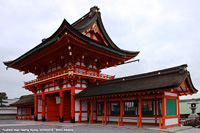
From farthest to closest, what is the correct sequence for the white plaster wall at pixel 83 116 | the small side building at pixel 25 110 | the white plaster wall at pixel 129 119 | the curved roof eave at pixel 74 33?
the small side building at pixel 25 110, the white plaster wall at pixel 83 116, the curved roof eave at pixel 74 33, the white plaster wall at pixel 129 119

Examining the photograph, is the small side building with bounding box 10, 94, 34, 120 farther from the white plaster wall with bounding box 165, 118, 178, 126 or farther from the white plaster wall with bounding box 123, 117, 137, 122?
the white plaster wall with bounding box 165, 118, 178, 126

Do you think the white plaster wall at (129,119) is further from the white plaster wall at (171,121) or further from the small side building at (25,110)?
the small side building at (25,110)

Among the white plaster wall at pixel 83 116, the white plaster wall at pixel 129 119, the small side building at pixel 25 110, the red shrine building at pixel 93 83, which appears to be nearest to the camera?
the red shrine building at pixel 93 83

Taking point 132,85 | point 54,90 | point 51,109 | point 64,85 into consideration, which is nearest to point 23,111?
point 51,109

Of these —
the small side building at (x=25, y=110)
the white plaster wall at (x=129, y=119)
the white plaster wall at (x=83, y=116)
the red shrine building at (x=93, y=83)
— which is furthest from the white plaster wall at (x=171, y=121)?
the small side building at (x=25, y=110)

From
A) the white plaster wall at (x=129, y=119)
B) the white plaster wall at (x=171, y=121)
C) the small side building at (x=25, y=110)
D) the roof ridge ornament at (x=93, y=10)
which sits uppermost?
the roof ridge ornament at (x=93, y=10)

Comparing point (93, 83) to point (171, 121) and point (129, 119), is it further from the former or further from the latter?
point (171, 121)

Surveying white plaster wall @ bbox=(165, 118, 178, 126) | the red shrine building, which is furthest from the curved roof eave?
white plaster wall @ bbox=(165, 118, 178, 126)

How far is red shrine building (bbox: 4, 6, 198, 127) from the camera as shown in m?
15.8

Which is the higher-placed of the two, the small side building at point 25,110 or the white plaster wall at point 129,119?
the white plaster wall at point 129,119

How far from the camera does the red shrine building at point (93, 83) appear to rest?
1584 cm

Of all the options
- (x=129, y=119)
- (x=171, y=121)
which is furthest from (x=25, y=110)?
(x=171, y=121)

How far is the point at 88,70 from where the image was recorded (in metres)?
24.0

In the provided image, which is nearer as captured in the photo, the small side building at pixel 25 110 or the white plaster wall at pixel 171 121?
the white plaster wall at pixel 171 121
